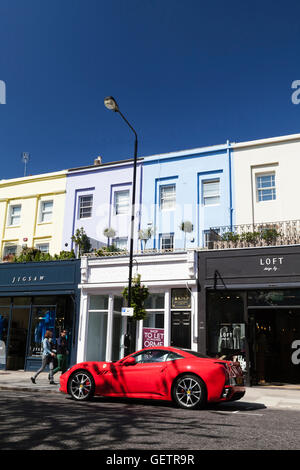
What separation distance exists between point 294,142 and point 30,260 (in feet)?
47.4

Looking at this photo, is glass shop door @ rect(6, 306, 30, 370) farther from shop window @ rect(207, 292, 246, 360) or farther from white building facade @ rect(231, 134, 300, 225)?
white building facade @ rect(231, 134, 300, 225)

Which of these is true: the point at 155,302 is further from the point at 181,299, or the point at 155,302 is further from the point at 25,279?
the point at 25,279

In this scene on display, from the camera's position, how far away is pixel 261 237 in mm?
16750

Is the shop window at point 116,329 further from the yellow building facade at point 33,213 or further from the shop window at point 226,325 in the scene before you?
the yellow building facade at point 33,213

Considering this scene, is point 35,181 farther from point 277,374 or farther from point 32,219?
point 277,374

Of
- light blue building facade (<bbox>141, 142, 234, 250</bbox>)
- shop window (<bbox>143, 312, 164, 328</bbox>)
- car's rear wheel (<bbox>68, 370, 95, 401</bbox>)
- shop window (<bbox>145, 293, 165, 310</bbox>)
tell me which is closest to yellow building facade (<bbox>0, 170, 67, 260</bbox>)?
light blue building facade (<bbox>141, 142, 234, 250</bbox>)

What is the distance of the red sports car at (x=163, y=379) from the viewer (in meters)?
9.12

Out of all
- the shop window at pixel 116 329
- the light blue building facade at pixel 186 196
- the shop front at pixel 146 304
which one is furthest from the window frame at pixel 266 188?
the shop window at pixel 116 329

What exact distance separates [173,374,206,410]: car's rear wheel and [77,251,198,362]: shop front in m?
7.46

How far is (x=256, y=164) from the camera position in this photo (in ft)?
69.3

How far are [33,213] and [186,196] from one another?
966 centimetres

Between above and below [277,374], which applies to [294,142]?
above

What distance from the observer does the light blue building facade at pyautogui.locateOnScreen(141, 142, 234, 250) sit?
21.3m
